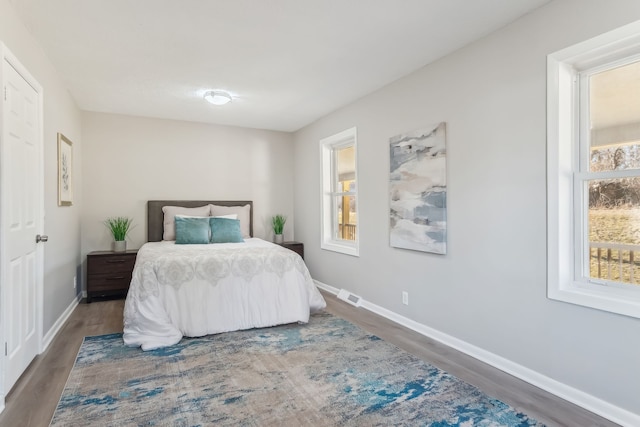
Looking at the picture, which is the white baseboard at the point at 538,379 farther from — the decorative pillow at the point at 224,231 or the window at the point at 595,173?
the decorative pillow at the point at 224,231

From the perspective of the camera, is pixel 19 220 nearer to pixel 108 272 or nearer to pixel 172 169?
pixel 108 272

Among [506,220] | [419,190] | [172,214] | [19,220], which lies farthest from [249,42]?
[172,214]

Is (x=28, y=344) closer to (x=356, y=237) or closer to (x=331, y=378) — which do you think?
(x=331, y=378)

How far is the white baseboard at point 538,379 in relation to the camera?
1901mm

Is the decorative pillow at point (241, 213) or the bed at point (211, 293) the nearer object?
the bed at point (211, 293)

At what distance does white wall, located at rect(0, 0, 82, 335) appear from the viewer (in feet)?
7.82

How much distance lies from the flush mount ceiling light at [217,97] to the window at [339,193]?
1444 millimetres

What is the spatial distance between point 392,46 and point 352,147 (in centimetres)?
191

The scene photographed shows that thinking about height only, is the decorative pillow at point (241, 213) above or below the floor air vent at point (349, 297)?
above

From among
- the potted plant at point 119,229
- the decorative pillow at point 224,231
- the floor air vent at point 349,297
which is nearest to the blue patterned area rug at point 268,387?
the floor air vent at point 349,297

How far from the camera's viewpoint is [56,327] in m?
3.22

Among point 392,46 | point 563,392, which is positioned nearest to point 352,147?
point 392,46

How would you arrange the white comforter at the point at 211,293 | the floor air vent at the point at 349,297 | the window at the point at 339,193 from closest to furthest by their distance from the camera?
1. the white comforter at the point at 211,293
2. the floor air vent at the point at 349,297
3. the window at the point at 339,193

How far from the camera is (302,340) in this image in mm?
3023
